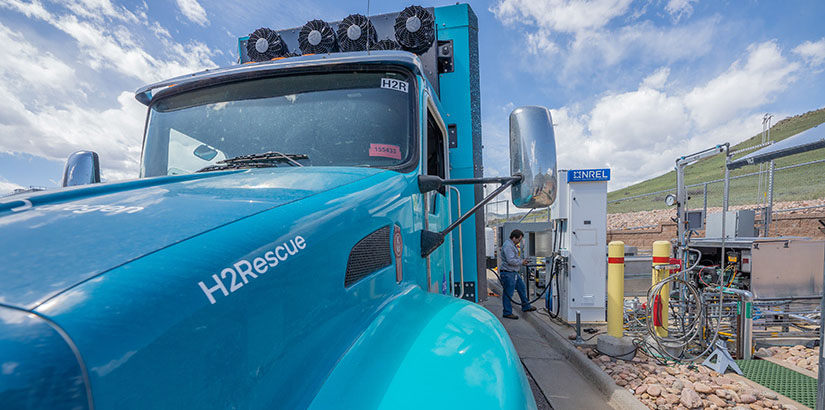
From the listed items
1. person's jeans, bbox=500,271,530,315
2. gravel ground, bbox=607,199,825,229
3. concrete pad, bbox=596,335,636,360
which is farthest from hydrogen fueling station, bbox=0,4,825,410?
gravel ground, bbox=607,199,825,229

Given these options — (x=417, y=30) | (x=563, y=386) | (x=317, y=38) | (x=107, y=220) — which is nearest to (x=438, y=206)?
(x=417, y=30)

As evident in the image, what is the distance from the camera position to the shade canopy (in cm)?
323

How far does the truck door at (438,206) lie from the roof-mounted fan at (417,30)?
1.01 meters

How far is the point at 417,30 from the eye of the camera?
144 inches

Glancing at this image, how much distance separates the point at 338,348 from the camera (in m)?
1.15

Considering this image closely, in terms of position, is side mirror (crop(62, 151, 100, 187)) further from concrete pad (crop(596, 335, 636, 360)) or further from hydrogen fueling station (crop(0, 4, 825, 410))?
concrete pad (crop(596, 335, 636, 360))

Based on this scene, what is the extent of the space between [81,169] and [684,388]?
5.59 meters

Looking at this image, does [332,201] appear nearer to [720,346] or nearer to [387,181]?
[387,181]

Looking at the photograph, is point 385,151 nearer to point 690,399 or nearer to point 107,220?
point 107,220

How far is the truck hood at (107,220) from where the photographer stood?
0.68 metres

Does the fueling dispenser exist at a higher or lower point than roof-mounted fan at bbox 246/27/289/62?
lower

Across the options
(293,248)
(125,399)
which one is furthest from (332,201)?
(125,399)

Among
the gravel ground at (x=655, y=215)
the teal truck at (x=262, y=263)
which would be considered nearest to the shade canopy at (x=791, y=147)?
the teal truck at (x=262, y=263)

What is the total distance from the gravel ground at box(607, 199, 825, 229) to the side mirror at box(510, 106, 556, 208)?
42.9ft
